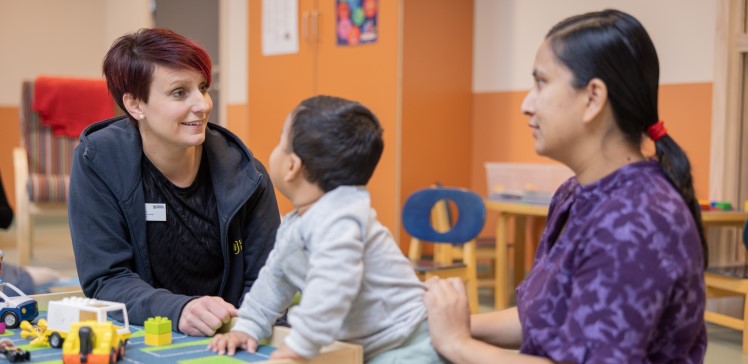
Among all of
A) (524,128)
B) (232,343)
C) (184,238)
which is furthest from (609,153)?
(524,128)

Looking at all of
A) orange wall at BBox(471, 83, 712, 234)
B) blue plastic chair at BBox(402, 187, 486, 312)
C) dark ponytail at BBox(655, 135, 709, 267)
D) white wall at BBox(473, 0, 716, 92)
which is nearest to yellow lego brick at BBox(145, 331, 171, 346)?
dark ponytail at BBox(655, 135, 709, 267)

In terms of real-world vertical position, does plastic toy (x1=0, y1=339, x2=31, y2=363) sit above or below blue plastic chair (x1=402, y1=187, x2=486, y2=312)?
above

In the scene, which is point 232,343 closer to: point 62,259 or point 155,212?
point 155,212

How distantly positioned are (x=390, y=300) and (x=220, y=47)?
5551 mm

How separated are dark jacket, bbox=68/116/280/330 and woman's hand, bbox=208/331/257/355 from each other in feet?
0.73

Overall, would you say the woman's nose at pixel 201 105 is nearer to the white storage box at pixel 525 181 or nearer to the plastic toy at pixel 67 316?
the plastic toy at pixel 67 316

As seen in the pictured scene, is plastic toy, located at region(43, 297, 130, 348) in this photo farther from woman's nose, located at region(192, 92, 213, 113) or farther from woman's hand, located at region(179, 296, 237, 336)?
woman's nose, located at region(192, 92, 213, 113)

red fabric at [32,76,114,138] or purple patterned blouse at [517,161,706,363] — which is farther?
red fabric at [32,76,114,138]

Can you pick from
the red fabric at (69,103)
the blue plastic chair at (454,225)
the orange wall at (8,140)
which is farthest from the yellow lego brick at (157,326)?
the orange wall at (8,140)

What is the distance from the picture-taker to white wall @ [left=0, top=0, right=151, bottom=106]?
7387mm

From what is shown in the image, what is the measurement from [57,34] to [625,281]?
24.7 ft

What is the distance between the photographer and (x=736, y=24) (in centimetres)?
370

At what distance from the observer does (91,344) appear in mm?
1119

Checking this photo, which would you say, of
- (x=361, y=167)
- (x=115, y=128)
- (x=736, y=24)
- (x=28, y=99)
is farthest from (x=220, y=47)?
(x=361, y=167)
